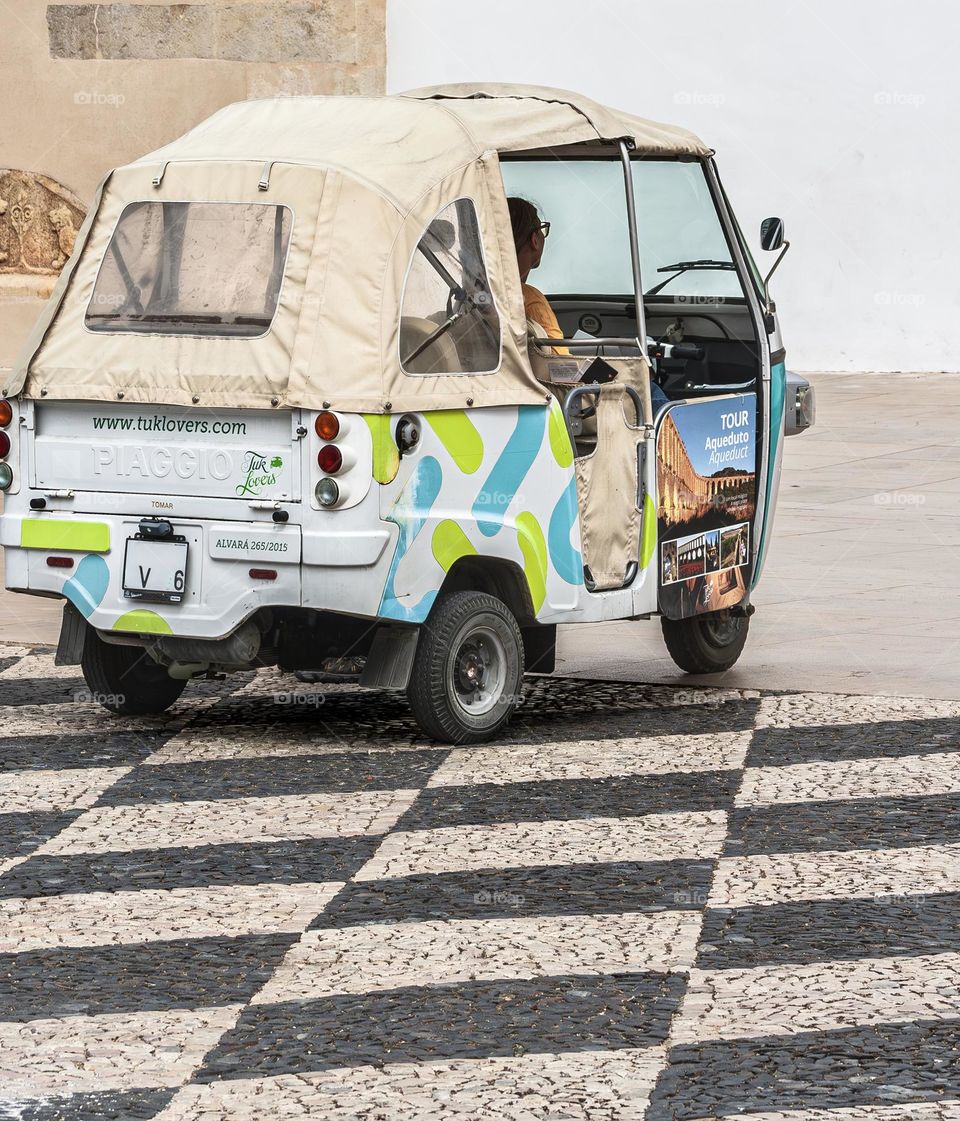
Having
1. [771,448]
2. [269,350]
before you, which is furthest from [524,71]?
[269,350]

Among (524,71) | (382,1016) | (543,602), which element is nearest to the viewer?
(382,1016)

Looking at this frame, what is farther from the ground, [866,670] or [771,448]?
[771,448]

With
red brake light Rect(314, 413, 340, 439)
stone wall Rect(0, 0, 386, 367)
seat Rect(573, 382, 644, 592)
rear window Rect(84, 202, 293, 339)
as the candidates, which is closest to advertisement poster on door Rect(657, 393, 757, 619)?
seat Rect(573, 382, 644, 592)

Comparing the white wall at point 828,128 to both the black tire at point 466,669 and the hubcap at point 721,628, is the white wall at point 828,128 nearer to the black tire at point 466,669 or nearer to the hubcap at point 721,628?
the hubcap at point 721,628

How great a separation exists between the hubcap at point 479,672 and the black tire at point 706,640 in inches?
52.2

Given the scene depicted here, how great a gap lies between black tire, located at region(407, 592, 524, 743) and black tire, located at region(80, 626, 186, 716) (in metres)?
1.18

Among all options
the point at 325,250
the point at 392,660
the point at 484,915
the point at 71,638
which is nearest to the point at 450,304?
the point at 325,250

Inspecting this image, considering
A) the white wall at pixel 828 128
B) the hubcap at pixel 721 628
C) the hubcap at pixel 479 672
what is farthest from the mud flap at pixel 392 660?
the white wall at pixel 828 128

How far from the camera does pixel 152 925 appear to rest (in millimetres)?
5355

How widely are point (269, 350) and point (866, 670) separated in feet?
10.2

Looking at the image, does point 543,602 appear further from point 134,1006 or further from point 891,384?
point 891,384

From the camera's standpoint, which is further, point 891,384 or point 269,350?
point 891,384

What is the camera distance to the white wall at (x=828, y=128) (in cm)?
2123

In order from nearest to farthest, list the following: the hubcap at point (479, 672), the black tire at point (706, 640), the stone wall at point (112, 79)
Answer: the hubcap at point (479, 672) < the black tire at point (706, 640) < the stone wall at point (112, 79)
